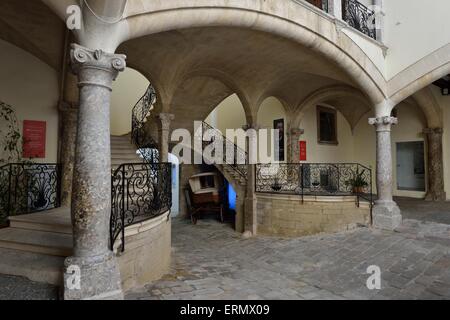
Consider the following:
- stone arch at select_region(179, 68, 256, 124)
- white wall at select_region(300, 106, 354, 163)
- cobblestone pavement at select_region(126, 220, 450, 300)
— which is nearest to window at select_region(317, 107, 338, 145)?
white wall at select_region(300, 106, 354, 163)

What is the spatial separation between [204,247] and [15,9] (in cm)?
545

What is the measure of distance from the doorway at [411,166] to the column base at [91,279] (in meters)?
10.0


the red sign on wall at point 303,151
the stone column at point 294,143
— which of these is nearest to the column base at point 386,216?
the stone column at point 294,143

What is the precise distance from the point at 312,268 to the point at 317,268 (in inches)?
2.8

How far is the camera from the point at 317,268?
166 inches

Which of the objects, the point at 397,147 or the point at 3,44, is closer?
the point at 3,44

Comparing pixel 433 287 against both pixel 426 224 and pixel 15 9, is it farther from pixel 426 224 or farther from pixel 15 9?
pixel 15 9

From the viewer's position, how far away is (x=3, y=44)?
17.2 feet

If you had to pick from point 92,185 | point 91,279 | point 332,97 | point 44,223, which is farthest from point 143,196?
point 332,97

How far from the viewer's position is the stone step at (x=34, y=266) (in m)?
2.71

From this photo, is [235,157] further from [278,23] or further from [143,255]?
[143,255]
